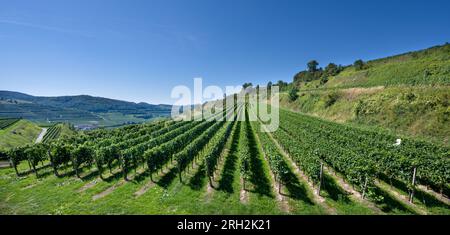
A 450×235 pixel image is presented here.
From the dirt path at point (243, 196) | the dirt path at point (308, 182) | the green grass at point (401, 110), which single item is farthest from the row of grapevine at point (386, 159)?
the dirt path at point (243, 196)

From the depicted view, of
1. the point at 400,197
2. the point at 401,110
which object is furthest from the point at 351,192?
the point at 401,110

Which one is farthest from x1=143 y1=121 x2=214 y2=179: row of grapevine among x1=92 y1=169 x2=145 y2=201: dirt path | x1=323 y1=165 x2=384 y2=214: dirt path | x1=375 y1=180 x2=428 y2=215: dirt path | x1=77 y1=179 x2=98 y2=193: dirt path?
x1=375 y1=180 x2=428 y2=215: dirt path

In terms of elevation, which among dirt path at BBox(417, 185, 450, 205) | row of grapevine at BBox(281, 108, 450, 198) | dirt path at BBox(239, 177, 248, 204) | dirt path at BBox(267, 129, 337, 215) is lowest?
dirt path at BBox(239, 177, 248, 204)

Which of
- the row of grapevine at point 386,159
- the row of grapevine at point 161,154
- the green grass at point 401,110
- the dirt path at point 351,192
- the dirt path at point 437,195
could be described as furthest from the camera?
the green grass at point 401,110

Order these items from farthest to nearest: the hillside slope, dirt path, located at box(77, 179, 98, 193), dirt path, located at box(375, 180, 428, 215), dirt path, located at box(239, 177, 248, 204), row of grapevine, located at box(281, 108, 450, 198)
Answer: the hillside slope
dirt path, located at box(77, 179, 98, 193)
dirt path, located at box(239, 177, 248, 204)
row of grapevine, located at box(281, 108, 450, 198)
dirt path, located at box(375, 180, 428, 215)

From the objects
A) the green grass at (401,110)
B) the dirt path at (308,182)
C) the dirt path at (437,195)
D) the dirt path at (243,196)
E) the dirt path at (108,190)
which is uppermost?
the green grass at (401,110)

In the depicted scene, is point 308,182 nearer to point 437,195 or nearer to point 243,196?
point 243,196

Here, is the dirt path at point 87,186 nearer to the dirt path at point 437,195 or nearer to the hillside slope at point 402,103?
the dirt path at point 437,195

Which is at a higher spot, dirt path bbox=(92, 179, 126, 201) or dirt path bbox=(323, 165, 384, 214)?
dirt path bbox=(323, 165, 384, 214)

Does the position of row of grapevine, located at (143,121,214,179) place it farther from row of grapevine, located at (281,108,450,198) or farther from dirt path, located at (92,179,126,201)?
row of grapevine, located at (281,108,450,198)

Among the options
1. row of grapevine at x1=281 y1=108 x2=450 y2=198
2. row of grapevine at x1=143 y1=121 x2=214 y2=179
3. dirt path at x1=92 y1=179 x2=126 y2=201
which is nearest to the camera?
row of grapevine at x1=281 y1=108 x2=450 y2=198

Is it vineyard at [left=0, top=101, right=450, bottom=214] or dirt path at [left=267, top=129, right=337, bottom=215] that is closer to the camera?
dirt path at [left=267, top=129, right=337, bottom=215]

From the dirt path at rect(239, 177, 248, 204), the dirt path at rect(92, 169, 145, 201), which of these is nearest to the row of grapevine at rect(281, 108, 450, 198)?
the dirt path at rect(239, 177, 248, 204)
